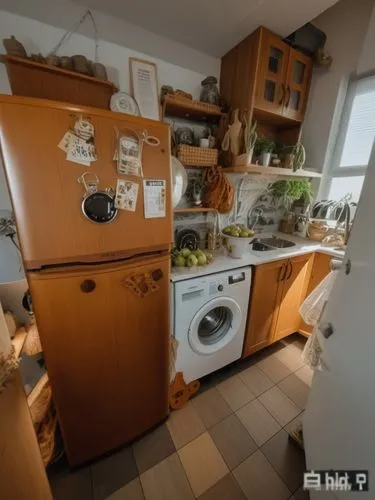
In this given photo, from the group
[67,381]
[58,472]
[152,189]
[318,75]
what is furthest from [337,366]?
[318,75]

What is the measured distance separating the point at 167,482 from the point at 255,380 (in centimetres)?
90

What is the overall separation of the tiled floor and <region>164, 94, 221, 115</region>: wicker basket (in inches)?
81.6

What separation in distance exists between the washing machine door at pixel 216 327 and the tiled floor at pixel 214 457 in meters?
0.39

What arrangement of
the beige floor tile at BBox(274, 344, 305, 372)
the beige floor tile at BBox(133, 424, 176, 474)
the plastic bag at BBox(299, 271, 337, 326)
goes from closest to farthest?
the beige floor tile at BBox(133, 424, 176, 474) → the plastic bag at BBox(299, 271, 337, 326) → the beige floor tile at BBox(274, 344, 305, 372)

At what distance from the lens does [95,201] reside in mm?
783

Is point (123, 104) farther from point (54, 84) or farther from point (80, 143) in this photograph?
point (80, 143)

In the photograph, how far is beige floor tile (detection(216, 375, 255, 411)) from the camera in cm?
150

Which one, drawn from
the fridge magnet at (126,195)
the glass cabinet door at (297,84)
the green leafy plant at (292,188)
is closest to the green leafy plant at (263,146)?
the glass cabinet door at (297,84)

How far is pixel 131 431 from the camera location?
1.20m

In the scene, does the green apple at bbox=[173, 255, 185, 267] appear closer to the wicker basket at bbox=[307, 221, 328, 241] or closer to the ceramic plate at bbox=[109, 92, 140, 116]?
the ceramic plate at bbox=[109, 92, 140, 116]

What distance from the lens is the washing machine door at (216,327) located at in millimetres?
1398

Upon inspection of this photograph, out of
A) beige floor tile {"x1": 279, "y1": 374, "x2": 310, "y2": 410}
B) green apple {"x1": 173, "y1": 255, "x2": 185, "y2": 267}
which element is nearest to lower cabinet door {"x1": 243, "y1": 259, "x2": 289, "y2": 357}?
beige floor tile {"x1": 279, "y1": 374, "x2": 310, "y2": 410}

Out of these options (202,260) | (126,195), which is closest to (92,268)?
(126,195)

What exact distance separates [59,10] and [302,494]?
9.38 feet
